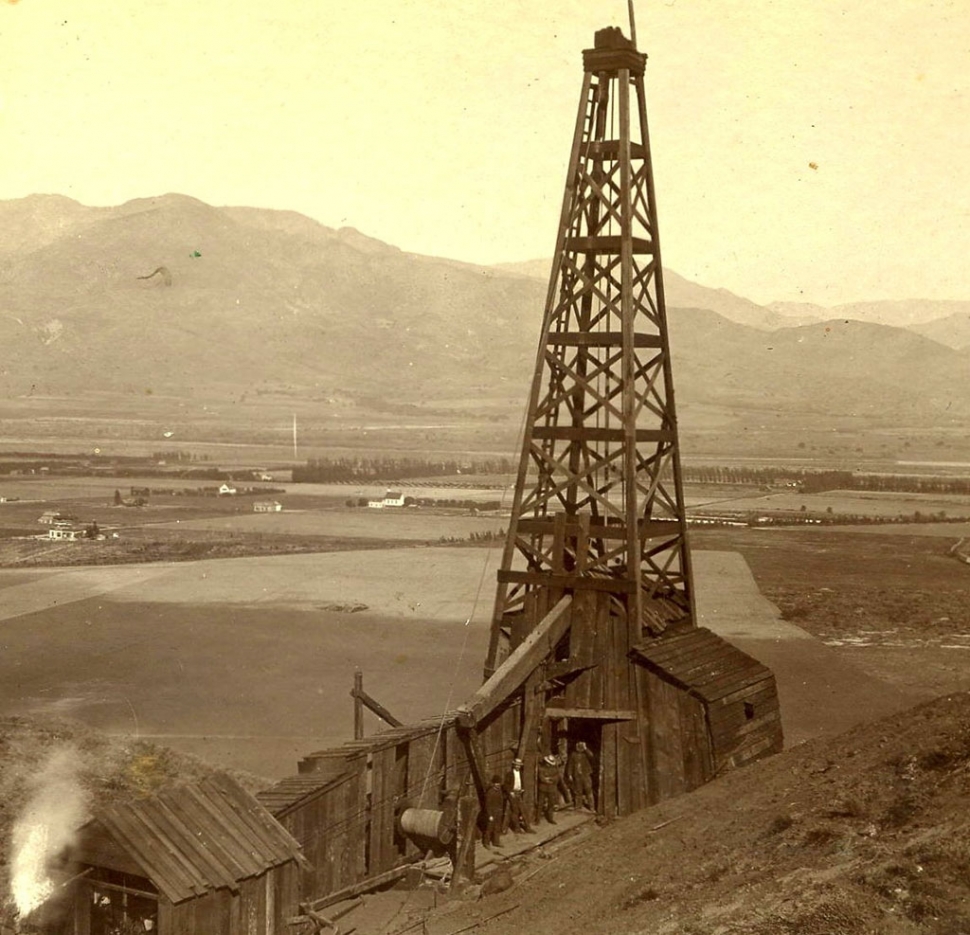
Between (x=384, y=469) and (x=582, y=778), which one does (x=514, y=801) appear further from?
(x=384, y=469)

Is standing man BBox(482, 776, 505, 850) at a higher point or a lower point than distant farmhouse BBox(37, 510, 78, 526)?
lower

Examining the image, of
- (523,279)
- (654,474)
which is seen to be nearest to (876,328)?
(523,279)

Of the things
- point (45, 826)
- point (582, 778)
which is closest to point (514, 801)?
point (582, 778)

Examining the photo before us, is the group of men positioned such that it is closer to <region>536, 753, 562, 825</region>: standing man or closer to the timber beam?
<region>536, 753, 562, 825</region>: standing man

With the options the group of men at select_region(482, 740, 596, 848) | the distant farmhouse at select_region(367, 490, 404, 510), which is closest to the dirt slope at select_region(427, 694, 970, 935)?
the group of men at select_region(482, 740, 596, 848)

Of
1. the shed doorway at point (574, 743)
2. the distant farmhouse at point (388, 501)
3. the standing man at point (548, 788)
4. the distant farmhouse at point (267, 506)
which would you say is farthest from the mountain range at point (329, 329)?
the standing man at point (548, 788)
